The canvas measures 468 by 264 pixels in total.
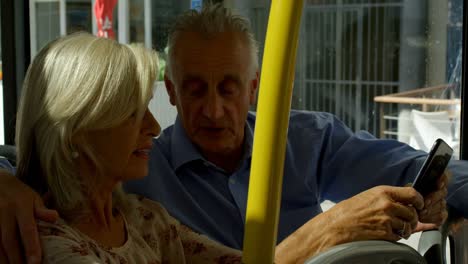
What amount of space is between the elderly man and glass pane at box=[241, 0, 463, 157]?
77cm

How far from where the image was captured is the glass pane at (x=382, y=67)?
8.41ft

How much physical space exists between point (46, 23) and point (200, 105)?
1.59 metres

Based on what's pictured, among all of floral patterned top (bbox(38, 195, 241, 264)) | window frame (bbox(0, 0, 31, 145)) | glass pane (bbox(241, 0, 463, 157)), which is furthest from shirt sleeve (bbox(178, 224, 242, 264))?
window frame (bbox(0, 0, 31, 145))

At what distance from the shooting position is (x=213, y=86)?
5.49 ft

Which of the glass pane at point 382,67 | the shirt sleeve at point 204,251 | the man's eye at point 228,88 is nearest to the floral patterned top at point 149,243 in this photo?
the shirt sleeve at point 204,251

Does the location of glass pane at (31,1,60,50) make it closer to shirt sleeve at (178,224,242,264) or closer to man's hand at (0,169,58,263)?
shirt sleeve at (178,224,242,264)

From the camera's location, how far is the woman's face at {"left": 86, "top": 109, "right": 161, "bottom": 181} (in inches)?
44.9

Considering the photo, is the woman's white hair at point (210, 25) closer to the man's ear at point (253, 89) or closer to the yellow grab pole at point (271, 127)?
the man's ear at point (253, 89)

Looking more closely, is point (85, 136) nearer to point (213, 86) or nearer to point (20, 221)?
point (20, 221)

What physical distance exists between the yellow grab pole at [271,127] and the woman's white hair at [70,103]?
408 mm

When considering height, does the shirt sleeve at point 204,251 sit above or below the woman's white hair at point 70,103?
below

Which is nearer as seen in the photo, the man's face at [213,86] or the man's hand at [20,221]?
the man's hand at [20,221]

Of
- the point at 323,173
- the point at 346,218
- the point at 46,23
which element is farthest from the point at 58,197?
the point at 46,23

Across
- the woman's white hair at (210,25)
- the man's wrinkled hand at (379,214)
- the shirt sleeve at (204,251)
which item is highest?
the woman's white hair at (210,25)
